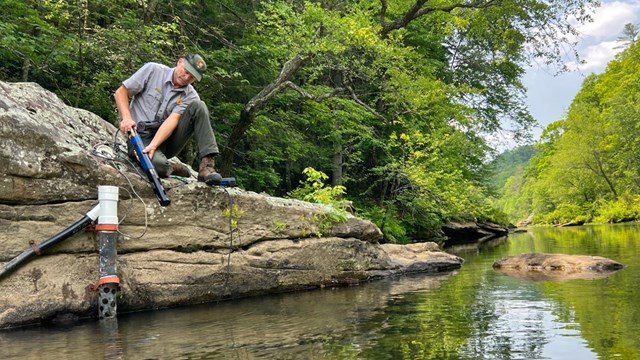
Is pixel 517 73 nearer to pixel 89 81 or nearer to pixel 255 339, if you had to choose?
pixel 89 81

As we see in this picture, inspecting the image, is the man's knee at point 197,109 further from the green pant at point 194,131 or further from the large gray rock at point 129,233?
the large gray rock at point 129,233

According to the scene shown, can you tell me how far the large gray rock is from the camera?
554cm

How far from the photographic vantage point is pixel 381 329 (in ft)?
14.9

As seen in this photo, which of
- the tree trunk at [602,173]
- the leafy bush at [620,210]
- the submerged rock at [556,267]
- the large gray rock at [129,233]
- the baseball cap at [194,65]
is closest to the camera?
the large gray rock at [129,233]

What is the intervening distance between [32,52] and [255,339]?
703 centimetres

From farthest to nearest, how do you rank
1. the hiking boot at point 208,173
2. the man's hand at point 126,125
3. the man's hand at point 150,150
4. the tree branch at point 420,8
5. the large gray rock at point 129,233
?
1. the tree branch at point 420,8
2. the hiking boot at point 208,173
3. the man's hand at point 150,150
4. the man's hand at point 126,125
5. the large gray rock at point 129,233

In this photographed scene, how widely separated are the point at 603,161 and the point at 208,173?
48447 millimetres

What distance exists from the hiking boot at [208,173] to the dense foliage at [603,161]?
41.1m

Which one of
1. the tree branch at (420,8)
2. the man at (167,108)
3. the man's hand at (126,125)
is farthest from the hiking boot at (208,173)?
the tree branch at (420,8)

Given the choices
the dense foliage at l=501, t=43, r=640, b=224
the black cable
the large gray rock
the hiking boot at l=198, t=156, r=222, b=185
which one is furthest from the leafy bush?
the hiking boot at l=198, t=156, r=222, b=185

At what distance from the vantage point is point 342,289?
300 inches

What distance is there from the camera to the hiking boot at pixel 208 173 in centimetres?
666

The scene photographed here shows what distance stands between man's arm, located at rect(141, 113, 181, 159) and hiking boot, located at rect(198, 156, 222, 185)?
54 centimetres

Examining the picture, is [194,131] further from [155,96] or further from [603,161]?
[603,161]
